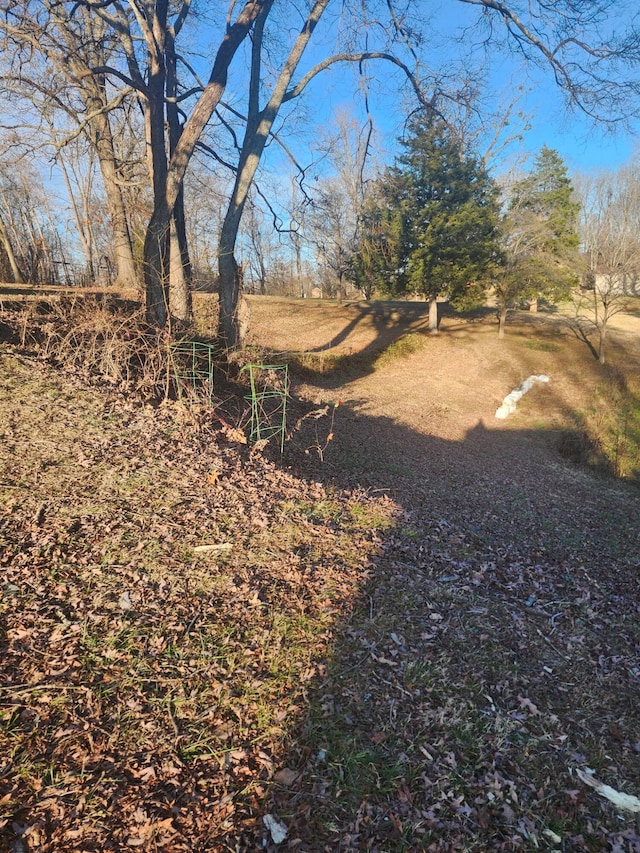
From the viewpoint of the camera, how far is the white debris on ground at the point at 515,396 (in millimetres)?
13062

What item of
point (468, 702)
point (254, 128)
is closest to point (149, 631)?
point (468, 702)

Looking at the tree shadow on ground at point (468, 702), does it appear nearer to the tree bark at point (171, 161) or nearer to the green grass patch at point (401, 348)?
the tree bark at point (171, 161)

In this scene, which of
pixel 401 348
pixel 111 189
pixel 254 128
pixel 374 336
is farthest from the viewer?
pixel 374 336

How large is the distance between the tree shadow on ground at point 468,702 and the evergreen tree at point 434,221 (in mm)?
14995

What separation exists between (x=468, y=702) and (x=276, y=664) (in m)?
1.04

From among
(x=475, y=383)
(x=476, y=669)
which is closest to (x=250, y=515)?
(x=476, y=669)

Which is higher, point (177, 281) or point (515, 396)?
point (177, 281)

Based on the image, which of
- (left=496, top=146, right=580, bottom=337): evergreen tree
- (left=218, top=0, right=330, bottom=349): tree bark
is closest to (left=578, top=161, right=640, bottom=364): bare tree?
(left=496, top=146, right=580, bottom=337): evergreen tree

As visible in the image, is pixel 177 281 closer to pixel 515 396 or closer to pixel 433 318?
pixel 515 396

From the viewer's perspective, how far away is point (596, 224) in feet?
49.5

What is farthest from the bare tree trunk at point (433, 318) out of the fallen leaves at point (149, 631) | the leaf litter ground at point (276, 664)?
the fallen leaves at point (149, 631)

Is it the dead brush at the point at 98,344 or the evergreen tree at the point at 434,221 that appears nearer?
the dead brush at the point at 98,344

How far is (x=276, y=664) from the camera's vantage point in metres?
2.44

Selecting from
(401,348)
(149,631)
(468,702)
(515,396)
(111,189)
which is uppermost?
(111,189)
